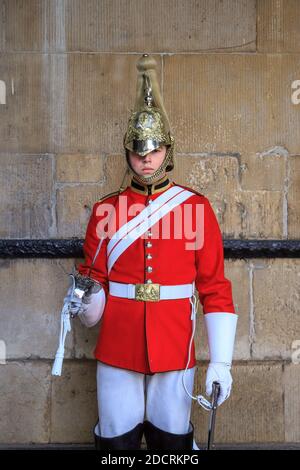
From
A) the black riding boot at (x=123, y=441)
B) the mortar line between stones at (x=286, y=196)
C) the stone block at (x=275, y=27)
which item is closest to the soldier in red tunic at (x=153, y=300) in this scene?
the black riding boot at (x=123, y=441)

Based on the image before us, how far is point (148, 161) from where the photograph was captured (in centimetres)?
276

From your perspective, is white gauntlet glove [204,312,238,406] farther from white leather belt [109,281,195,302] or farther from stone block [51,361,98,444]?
stone block [51,361,98,444]

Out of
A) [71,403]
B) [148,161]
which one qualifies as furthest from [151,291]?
[71,403]

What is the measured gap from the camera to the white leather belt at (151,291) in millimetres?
2754

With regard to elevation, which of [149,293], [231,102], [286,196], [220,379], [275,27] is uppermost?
[275,27]

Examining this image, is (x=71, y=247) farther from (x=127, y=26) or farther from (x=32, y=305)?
(x=127, y=26)

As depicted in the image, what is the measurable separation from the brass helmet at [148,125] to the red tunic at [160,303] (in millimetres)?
165

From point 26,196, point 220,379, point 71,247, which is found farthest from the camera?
point 26,196

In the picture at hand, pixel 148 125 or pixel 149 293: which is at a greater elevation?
pixel 148 125

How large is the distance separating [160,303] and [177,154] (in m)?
1.03

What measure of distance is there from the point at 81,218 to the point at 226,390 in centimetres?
127

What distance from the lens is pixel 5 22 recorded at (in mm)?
3500

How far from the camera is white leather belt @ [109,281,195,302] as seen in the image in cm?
275
